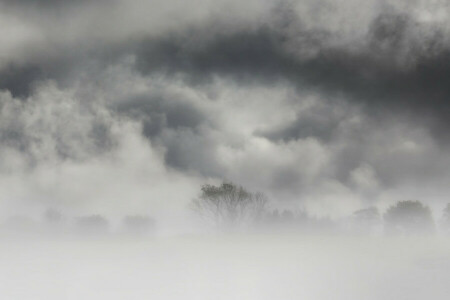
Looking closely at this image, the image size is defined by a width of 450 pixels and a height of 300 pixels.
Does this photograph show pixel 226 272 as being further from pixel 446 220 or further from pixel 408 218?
pixel 446 220

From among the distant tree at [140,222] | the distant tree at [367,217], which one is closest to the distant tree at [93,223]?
the distant tree at [140,222]

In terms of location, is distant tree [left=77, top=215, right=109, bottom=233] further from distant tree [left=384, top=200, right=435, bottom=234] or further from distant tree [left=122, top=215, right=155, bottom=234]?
distant tree [left=384, top=200, right=435, bottom=234]

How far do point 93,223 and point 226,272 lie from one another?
8674 centimetres

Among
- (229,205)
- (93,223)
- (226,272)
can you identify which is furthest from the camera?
(93,223)

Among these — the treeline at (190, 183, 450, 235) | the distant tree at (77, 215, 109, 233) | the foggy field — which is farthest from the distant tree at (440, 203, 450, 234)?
the distant tree at (77, 215, 109, 233)

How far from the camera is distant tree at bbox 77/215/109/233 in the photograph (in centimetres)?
10664

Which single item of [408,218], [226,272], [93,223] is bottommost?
[226,272]

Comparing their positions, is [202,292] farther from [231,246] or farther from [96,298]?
[231,246]

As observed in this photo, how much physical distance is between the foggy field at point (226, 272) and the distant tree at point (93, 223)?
55434 mm

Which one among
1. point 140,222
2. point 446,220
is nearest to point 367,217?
point 446,220

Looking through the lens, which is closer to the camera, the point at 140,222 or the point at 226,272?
the point at 226,272

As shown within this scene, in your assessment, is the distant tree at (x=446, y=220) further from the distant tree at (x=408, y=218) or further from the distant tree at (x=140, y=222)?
the distant tree at (x=140, y=222)

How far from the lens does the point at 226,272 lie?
116ft

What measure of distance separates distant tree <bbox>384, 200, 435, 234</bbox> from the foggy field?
116 feet
